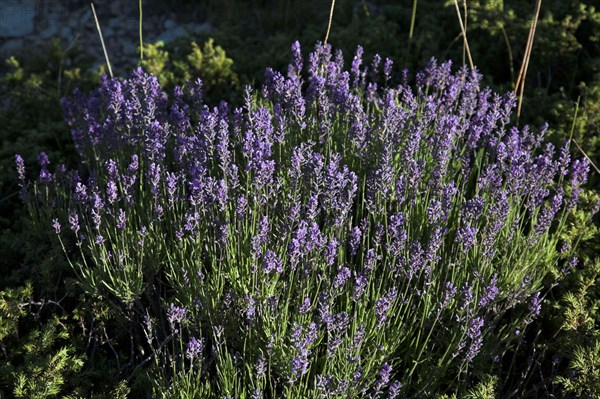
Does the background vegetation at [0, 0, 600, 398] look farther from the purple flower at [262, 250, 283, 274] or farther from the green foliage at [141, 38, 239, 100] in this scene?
the purple flower at [262, 250, 283, 274]

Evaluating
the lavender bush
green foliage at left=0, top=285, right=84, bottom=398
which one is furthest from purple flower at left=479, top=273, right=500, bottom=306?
green foliage at left=0, top=285, right=84, bottom=398

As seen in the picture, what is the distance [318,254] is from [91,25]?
4.70 meters

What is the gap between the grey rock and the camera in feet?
19.7

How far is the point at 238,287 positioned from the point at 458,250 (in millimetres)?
953

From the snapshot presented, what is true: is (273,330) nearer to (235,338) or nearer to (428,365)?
(235,338)

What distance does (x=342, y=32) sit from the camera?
4723mm

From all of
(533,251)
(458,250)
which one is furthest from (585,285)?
(458,250)

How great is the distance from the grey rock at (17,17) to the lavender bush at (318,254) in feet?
11.1

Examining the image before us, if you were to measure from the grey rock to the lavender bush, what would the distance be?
3.40 meters

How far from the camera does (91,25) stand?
6.13 meters

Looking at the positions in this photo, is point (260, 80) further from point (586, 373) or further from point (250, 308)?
point (586, 373)

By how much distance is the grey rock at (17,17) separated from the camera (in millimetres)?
5996

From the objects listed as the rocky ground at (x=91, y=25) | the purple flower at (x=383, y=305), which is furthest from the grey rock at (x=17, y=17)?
the purple flower at (x=383, y=305)

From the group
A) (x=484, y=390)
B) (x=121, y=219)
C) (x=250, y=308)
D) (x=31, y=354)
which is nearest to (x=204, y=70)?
(x=121, y=219)
